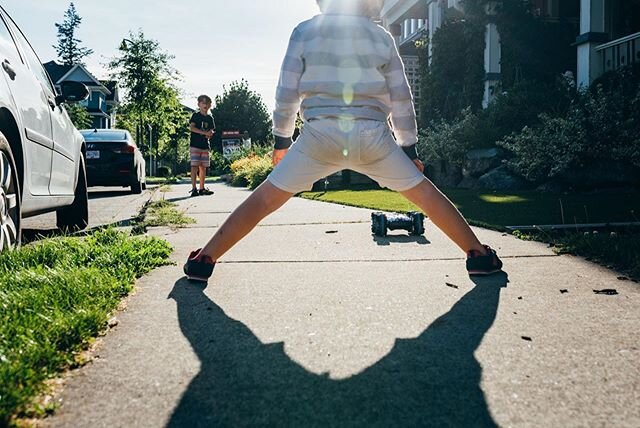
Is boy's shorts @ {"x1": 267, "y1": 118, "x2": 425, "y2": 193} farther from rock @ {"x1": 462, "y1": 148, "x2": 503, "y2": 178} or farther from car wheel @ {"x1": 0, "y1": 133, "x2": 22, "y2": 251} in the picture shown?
rock @ {"x1": 462, "y1": 148, "x2": 503, "y2": 178}

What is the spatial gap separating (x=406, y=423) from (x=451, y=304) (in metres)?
1.31

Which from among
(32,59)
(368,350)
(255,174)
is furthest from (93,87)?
(368,350)

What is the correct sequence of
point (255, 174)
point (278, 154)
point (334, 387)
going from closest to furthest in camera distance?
1. point (334, 387)
2. point (278, 154)
3. point (255, 174)

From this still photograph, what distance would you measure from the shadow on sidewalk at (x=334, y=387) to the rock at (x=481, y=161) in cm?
906

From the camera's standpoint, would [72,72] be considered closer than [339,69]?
No

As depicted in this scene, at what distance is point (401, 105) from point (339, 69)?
40 centimetres

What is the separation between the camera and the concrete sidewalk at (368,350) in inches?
64.5

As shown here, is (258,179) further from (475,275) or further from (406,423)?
(406,423)

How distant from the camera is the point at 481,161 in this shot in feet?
36.9

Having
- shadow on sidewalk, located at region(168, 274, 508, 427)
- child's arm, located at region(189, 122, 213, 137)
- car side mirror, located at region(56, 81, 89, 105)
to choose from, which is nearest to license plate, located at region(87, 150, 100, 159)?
child's arm, located at region(189, 122, 213, 137)

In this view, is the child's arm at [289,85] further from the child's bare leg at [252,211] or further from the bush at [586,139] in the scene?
the bush at [586,139]

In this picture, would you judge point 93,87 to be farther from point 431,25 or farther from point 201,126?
point 201,126

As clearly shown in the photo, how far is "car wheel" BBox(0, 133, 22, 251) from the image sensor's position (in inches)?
138

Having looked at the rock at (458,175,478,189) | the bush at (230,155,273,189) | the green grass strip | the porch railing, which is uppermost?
the porch railing
